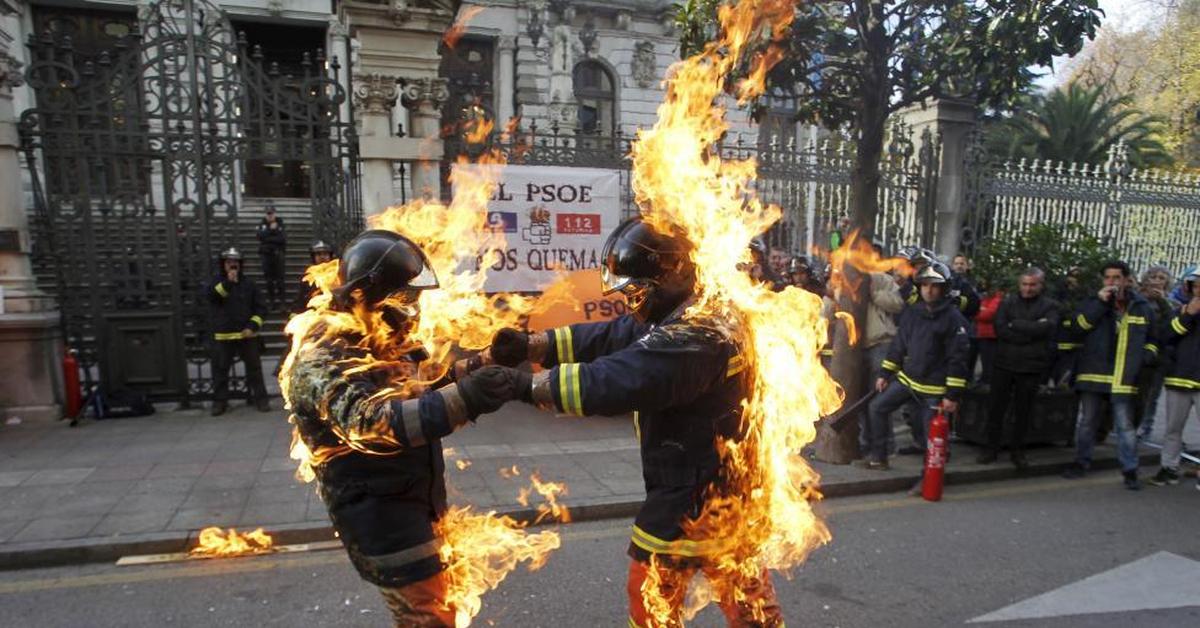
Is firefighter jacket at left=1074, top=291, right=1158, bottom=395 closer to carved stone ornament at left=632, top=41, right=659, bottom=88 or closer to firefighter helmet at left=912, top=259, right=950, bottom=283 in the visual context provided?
firefighter helmet at left=912, top=259, right=950, bottom=283

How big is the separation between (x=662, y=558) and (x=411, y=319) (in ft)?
4.32

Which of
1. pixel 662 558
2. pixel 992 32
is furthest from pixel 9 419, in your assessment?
pixel 992 32

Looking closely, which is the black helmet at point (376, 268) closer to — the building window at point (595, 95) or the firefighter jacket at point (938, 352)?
the firefighter jacket at point (938, 352)

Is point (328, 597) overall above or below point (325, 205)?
below

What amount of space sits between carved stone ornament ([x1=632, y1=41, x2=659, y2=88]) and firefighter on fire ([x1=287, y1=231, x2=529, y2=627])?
2100 centimetres

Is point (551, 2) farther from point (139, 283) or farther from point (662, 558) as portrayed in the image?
point (662, 558)

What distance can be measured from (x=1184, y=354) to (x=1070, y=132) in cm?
1649

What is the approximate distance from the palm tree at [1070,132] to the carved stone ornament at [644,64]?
1016 centimetres

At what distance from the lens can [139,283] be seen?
27.1ft

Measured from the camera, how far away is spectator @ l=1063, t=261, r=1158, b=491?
6.40 m

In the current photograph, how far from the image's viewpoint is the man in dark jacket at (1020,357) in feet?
21.7

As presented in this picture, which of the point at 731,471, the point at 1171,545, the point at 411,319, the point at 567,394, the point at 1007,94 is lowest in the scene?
the point at 1171,545

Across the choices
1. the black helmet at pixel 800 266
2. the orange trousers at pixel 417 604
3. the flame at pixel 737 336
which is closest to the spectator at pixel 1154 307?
the black helmet at pixel 800 266

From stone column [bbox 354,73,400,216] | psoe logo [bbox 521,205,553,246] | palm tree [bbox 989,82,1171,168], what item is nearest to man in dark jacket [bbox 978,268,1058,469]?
psoe logo [bbox 521,205,553,246]
